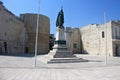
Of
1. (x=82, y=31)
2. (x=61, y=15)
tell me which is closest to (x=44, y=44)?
(x=82, y=31)

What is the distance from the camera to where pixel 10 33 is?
3428cm

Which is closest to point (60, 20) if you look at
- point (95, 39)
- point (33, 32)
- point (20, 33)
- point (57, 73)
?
point (57, 73)

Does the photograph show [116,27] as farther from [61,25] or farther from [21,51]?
[21,51]

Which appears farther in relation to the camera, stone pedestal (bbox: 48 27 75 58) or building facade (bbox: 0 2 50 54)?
building facade (bbox: 0 2 50 54)

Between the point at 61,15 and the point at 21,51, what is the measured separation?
Answer: 861 inches

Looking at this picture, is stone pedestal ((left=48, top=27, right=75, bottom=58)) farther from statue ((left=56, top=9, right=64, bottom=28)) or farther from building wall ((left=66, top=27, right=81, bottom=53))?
building wall ((left=66, top=27, right=81, bottom=53))

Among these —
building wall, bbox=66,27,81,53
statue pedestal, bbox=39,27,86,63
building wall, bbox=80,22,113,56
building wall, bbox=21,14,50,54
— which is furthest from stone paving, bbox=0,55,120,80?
building wall, bbox=21,14,50,54

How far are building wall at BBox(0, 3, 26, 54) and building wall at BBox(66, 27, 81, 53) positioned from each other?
11.5 m

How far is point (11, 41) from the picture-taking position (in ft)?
113

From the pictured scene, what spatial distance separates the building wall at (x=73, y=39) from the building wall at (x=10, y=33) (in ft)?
37.7

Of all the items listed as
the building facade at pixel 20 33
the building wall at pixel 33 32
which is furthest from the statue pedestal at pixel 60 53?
the building wall at pixel 33 32

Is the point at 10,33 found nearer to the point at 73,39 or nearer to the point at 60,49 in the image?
the point at 73,39

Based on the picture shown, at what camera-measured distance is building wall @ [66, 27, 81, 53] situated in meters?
40.3

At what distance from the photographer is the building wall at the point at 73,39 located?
132ft
